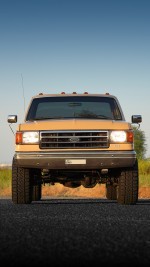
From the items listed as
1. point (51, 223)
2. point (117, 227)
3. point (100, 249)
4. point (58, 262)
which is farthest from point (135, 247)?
point (51, 223)

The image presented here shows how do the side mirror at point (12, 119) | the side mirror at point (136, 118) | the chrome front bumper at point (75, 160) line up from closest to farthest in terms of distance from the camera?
the chrome front bumper at point (75, 160) → the side mirror at point (136, 118) → the side mirror at point (12, 119)

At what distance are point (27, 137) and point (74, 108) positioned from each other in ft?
4.96

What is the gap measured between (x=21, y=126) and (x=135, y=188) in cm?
240

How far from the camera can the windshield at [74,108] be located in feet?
40.3

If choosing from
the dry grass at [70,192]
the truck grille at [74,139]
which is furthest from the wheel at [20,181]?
the dry grass at [70,192]

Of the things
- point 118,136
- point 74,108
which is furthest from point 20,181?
point 118,136

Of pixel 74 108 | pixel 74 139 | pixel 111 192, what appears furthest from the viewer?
pixel 111 192

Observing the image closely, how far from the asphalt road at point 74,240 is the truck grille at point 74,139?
7.42ft

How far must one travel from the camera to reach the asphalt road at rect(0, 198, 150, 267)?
4.80m

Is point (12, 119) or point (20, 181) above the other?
point (12, 119)

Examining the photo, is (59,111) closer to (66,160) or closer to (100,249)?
(66,160)

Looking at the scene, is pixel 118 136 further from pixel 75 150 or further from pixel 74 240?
pixel 74 240

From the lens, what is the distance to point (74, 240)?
6.00 meters

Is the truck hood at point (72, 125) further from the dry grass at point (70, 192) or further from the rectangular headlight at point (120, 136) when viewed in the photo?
the dry grass at point (70, 192)
